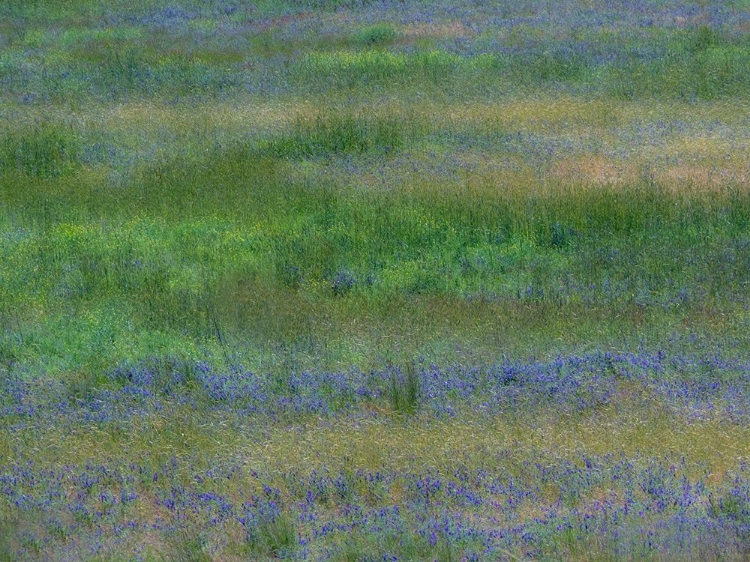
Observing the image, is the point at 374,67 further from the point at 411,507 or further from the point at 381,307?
the point at 411,507

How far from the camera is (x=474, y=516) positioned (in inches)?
187

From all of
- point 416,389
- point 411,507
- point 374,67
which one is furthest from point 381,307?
point 374,67

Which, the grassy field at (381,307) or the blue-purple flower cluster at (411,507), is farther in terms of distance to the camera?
the grassy field at (381,307)

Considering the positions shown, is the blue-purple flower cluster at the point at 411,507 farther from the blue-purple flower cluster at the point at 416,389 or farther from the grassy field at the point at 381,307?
the blue-purple flower cluster at the point at 416,389

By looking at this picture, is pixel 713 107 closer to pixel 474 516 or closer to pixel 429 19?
pixel 429 19

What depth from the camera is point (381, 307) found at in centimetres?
790

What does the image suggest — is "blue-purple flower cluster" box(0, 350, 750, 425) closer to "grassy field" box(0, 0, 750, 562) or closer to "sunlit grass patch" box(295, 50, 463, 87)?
"grassy field" box(0, 0, 750, 562)

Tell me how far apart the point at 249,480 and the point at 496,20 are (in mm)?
17159

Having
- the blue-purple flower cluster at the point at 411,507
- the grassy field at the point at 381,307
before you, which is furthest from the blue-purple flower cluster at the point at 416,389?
the blue-purple flower cluster at the point at 411,507

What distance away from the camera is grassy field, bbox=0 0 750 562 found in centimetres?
486

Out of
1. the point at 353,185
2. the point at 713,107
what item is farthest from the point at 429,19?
the point at 353,185

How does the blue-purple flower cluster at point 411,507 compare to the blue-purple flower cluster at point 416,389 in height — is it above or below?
below

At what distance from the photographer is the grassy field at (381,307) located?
15.9 ft

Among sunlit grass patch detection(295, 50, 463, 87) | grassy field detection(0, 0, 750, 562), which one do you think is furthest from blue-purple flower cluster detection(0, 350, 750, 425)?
sunlit grass patch detection(295, 50, 463, 87)
